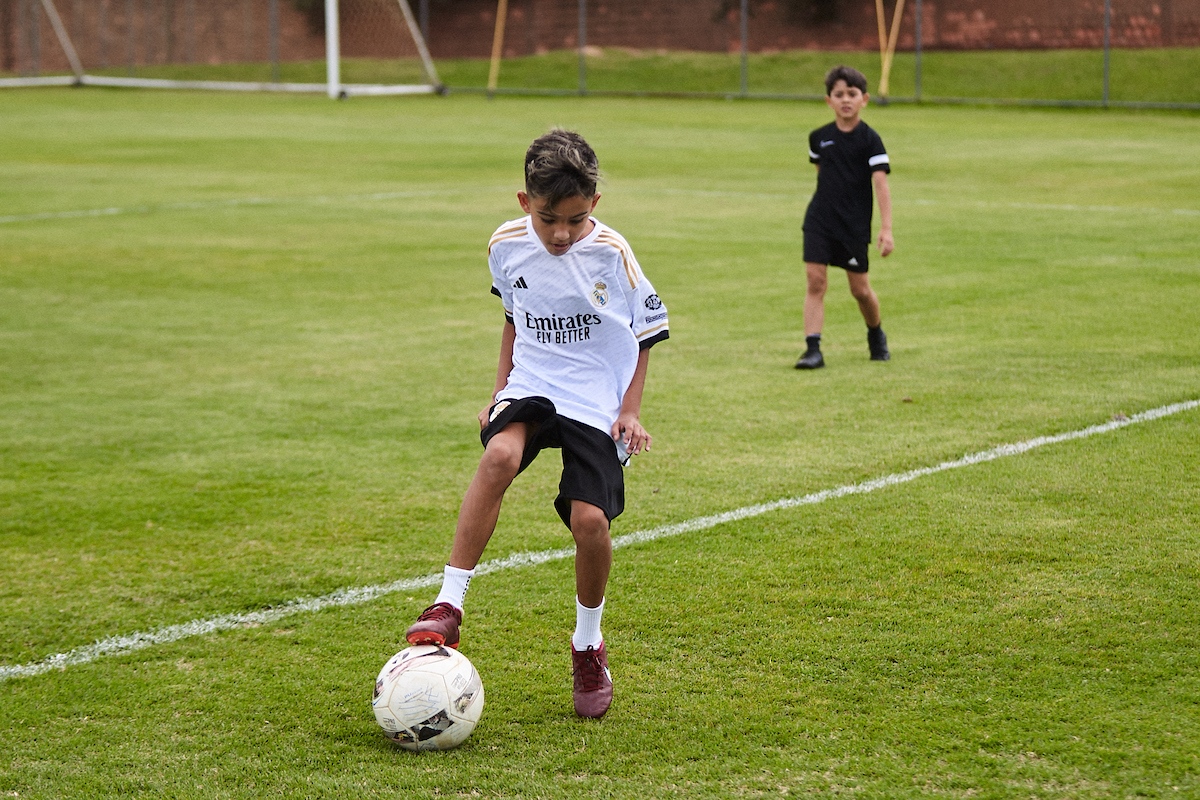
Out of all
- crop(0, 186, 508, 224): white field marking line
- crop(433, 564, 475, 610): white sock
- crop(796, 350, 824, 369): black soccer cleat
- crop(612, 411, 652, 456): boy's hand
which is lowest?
crop(796, 350, 824, 369): black soccer cleat

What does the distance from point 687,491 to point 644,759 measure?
104 inches

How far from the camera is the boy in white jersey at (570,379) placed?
4223 millimetres

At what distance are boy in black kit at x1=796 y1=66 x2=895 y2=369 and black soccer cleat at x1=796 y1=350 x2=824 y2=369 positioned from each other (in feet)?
0.06

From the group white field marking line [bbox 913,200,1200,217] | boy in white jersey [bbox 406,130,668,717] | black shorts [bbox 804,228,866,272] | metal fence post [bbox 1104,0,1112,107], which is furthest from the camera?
metal fence post [bbox 1104,0,1112,107]

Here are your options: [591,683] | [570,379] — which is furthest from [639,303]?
[591,683]

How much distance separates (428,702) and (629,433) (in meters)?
0.98

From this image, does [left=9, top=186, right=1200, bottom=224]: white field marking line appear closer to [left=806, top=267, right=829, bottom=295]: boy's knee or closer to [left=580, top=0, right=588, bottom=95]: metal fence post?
[left=806, top=267, right=829, bottom=295]: boy's knee

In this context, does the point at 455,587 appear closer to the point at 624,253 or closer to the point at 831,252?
the point at 624,253

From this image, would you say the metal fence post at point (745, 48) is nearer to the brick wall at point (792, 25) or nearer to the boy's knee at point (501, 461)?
the brick wall at point (792, 25)

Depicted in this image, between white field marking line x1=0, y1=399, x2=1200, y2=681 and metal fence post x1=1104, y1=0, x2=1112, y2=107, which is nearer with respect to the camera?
white field marking line x1=0, y1=399, x2=1200, y2=681

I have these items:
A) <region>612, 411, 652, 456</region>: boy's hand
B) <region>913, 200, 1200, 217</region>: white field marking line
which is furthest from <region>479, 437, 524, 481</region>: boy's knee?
<region>913, 200, 1200, 217</region>: white field marking line

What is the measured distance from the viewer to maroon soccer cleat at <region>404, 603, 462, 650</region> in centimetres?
412

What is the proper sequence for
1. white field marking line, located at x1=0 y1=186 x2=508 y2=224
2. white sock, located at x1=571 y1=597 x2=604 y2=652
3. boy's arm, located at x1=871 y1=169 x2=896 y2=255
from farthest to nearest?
white field marking line, located at x1=0 y1=186 x2=508 y2=224 → boy's arm, located at x1=871 y1=169 x2=896 y2=255 → white sock, located at x1=571 y1=597 x2=604 y2=652

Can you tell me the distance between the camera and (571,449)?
4.33 meters
